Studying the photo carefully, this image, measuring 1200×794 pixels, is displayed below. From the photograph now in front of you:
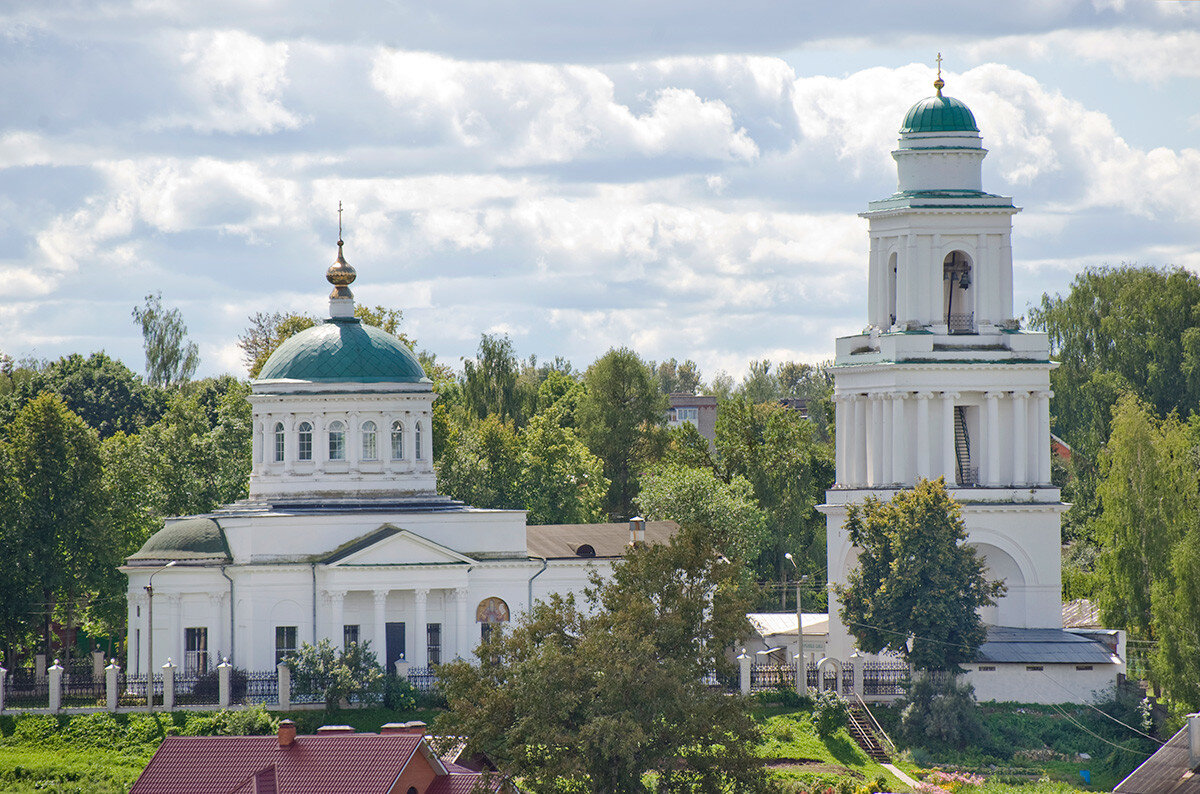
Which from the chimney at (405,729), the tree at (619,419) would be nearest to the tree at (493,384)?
the tree at (619,419)

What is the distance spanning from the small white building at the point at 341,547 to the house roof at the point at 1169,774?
19863 mm

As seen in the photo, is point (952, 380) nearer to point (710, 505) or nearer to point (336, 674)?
point (710, 505)

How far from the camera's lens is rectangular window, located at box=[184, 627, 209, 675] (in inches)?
2229

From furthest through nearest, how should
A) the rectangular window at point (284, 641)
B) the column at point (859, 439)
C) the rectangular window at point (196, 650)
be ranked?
1. the column at point (859, 439)
2. the rectangular window at point (284, 641)
3. the rectangular window at point (196, 650)

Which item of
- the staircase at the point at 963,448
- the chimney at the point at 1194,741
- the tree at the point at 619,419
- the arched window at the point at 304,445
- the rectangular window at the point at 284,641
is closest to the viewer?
the chimney at the point at 1194,741

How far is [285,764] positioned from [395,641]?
16486mm

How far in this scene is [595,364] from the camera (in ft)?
296

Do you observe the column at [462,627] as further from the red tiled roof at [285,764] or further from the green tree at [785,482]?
the green tree at [785,482]

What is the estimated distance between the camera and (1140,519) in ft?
191

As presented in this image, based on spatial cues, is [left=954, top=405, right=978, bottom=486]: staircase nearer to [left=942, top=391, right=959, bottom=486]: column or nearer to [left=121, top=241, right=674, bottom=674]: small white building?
[left=942, top=391, right=959, bottom=486]: column

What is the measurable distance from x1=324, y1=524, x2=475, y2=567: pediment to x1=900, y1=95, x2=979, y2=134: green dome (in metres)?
17.9

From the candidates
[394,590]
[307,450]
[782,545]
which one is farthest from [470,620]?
[782,545]

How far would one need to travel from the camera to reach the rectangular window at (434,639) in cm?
5803

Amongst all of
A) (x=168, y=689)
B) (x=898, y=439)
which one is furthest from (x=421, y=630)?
(x=898, y=439)
